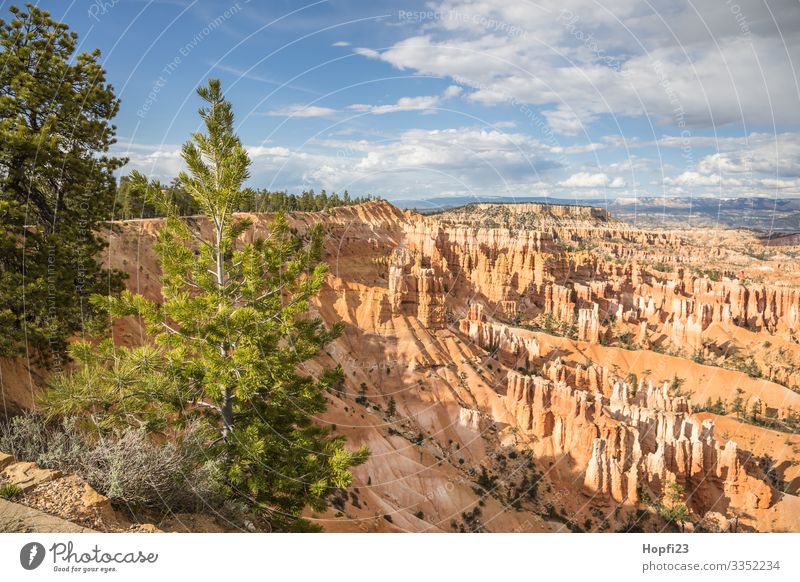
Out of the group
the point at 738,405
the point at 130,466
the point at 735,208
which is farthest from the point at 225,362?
the point at 735,208

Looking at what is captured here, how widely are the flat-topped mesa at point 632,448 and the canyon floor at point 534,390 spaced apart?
104mm

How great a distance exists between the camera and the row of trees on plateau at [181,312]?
29.3ft

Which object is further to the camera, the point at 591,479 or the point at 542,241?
the point at 542,241

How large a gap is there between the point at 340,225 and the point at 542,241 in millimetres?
47371

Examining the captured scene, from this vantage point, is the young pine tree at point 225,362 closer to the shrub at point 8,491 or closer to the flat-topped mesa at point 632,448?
the shrub at point 8,491

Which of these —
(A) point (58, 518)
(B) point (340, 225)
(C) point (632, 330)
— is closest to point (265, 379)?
(A) point (58, 518)

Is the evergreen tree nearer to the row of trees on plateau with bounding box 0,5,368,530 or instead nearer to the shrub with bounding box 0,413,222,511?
the row of trees on plateau with bounding box 0,5,368,530

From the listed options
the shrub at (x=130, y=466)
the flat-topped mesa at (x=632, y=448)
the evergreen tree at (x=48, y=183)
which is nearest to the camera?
the shrub at (x=130, y=466)

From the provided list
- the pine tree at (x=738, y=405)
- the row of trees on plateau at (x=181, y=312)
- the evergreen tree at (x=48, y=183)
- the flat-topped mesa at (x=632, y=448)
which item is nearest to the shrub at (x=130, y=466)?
the row of trees on plateau at (x=181, y=312)

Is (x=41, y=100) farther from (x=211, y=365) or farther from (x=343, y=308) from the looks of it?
(x=343, y=308)

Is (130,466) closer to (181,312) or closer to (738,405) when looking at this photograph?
(181,312)

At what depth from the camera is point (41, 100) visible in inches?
456

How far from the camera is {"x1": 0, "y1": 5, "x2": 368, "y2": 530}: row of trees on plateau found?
892 centimetres

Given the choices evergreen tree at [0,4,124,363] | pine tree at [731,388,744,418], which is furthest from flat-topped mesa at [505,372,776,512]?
evergreen tree at [0,4,124,363]
